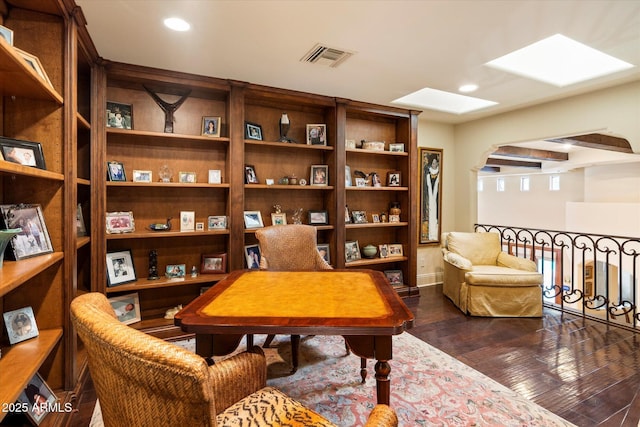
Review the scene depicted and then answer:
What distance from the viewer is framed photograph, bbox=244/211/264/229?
11.3ft

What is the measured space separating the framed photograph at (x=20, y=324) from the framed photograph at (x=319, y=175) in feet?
8.90

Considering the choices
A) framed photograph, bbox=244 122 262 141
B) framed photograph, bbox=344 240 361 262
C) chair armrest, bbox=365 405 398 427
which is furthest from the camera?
framed photograph, bbox=344 240 361 262

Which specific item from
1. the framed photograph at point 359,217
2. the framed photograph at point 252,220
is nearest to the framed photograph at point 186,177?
the framed photograph at point 252,220

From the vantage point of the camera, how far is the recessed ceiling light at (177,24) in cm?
211

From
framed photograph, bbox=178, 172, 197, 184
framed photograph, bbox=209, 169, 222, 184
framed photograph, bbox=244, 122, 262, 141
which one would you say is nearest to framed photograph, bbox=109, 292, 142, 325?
framed photograph, bbox=178, 172, 197, 184

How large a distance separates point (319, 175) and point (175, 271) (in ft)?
6.18

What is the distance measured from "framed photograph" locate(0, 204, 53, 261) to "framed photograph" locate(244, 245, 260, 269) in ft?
5.84

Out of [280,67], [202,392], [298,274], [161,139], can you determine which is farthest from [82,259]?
[202,392]

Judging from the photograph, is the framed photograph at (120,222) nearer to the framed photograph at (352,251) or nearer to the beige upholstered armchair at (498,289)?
the framed photograph at (352,251)

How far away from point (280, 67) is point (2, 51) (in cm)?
200

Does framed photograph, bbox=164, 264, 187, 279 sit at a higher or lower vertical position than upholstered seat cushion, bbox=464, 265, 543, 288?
higher

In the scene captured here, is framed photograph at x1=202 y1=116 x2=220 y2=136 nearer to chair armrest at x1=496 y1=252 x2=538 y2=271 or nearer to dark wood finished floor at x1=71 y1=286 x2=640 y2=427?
dark wood finished floor at x1=71 y1=286 x2=640 y2=427

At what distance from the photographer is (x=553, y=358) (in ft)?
8.57

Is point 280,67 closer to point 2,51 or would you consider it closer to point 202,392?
point 2,51
